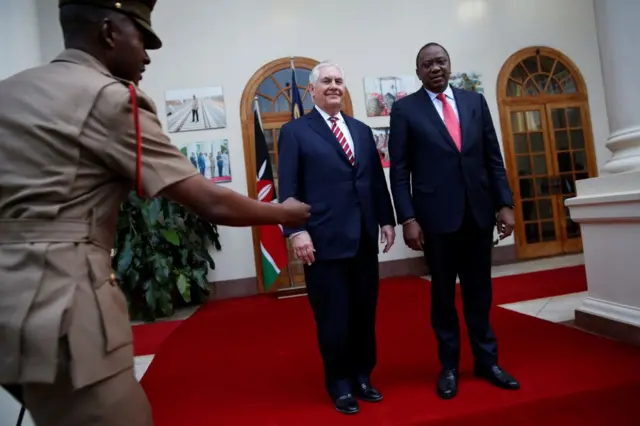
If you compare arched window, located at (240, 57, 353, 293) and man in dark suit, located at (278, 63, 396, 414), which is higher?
arched window, located at (240, 57, 353, 293)

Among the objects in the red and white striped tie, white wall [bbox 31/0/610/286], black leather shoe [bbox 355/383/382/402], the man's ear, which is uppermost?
white wall [bbox 31/0/610/286]

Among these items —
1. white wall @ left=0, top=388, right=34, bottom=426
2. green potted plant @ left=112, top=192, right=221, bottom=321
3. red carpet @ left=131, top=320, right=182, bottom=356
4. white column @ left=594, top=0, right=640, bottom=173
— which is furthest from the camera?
green potted plant @ left=112, top=192, right=221, bottom=321

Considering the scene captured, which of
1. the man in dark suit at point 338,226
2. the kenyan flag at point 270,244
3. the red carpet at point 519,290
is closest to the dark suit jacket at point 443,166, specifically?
the man in dark suit at point 338,226

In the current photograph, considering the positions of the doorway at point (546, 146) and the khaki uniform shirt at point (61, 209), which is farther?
the doorway at point (546, 146)

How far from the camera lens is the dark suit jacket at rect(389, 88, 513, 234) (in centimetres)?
185

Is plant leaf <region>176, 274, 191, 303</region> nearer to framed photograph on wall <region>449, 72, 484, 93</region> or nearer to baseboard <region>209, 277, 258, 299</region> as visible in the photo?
baseboard <region>209, 277, 258, 299</region>

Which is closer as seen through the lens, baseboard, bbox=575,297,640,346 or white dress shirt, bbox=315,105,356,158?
white dress shirt, bbox=315,105,356,158

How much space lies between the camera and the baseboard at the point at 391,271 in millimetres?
5211

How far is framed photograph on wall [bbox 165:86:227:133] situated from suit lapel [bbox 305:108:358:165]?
3582mm

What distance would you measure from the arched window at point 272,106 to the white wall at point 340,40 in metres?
0.09

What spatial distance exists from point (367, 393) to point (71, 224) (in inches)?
55.4

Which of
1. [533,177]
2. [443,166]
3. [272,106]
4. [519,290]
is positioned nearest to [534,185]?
[533,177]

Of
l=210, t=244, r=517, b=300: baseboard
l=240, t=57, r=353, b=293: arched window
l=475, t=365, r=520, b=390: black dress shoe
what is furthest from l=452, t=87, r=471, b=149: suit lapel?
l=210, t=244, r=517, b=300: baseboard

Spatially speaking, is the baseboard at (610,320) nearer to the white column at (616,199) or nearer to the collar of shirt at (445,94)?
the white column at (616,199)
